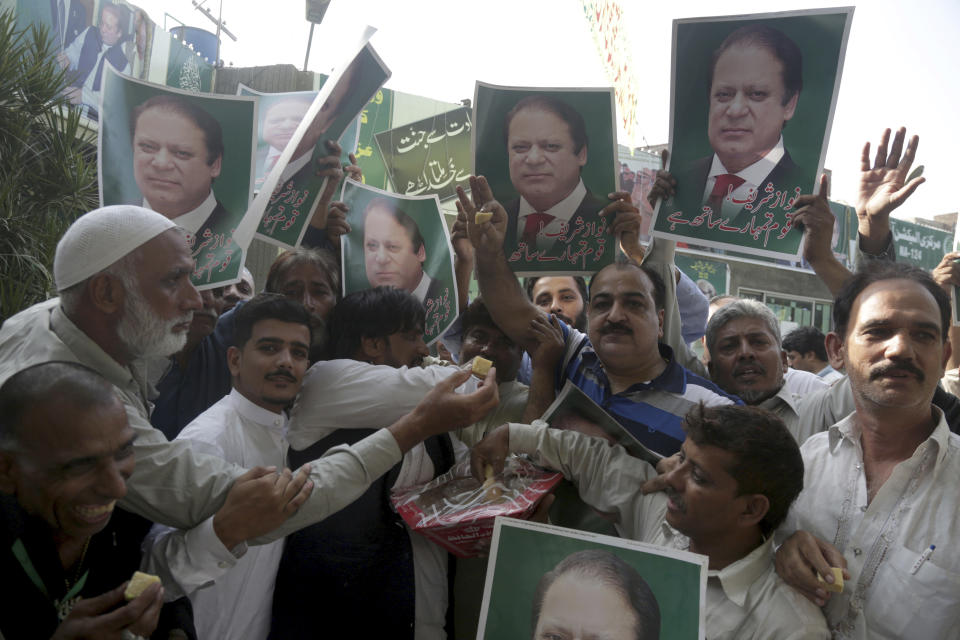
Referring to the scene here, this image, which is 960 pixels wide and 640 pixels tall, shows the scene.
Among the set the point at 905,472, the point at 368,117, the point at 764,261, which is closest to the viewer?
the point at 905,472

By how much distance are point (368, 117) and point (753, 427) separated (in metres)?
13.1

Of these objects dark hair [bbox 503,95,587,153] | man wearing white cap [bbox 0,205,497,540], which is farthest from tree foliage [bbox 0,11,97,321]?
dark hair [bbox 503,95,587,153]

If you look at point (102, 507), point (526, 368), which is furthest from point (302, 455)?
point (526, 368)

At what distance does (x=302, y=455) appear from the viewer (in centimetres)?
234

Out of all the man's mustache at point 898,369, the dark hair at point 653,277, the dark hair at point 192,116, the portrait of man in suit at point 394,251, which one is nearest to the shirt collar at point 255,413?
the dark hair at point 192,116

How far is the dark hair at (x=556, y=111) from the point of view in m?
2.78

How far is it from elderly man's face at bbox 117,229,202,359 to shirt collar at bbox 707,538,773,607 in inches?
62.3

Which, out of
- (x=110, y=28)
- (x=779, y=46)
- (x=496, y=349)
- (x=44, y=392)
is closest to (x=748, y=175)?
(x=779, y=46)

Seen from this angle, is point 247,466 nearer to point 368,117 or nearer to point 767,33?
point 767,33

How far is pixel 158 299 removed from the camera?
1966mm

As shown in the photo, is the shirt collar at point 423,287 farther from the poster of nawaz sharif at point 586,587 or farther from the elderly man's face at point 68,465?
the elderly man's face at point 68,465

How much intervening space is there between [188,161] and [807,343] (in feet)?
16.4

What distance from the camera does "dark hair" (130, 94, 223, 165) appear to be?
2820 millimetres

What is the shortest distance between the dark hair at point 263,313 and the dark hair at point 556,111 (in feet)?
3.71
